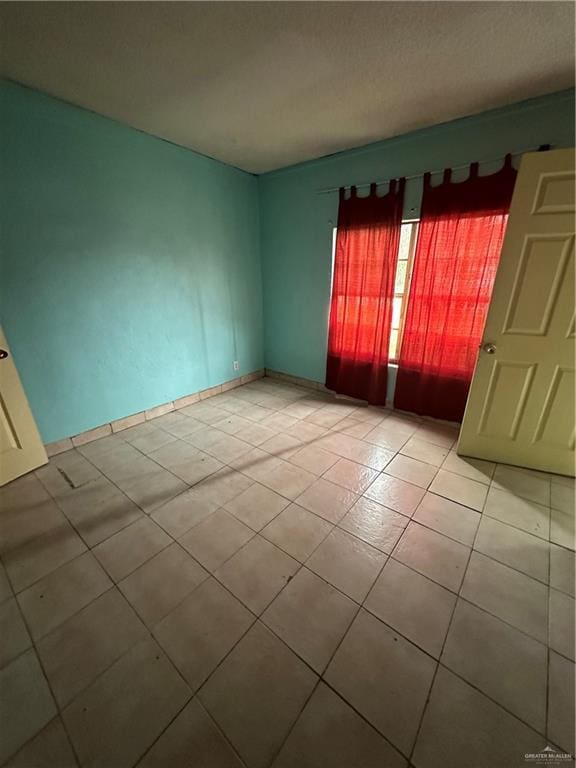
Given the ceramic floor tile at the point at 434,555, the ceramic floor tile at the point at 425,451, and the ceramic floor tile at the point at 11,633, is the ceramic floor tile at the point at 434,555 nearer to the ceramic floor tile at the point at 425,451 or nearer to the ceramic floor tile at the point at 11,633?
the ceramic floor tile at the point at 425,451

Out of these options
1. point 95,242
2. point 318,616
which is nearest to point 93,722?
point 318,616

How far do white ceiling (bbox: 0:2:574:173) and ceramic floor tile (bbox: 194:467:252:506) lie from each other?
2.58 meters

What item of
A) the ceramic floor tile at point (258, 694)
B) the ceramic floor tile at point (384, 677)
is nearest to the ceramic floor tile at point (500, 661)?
the ceramic floor tile at point (384, 677)

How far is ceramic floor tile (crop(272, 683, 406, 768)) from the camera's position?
93 cm

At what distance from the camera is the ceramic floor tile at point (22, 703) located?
38.8 inches

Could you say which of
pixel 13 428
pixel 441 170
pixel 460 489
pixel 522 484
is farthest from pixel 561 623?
pixel 13 428

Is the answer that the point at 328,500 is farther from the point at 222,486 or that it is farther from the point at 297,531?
the point at 222,486

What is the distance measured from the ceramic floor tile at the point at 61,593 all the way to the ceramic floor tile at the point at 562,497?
275cm

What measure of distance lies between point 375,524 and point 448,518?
473mm

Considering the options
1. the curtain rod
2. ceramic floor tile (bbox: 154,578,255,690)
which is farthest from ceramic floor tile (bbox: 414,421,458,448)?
the curtain rod

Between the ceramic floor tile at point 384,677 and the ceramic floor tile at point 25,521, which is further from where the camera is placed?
the ceramic floor tile at point 25,521

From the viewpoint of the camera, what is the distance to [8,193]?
1.98 m

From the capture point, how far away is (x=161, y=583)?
1476 millimetres

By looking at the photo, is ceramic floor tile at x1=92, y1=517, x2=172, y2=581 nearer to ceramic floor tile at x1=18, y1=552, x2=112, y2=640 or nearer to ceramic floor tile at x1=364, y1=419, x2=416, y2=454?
ceramic floor tile at x1=18, y1=552, x2=112, y2=640
